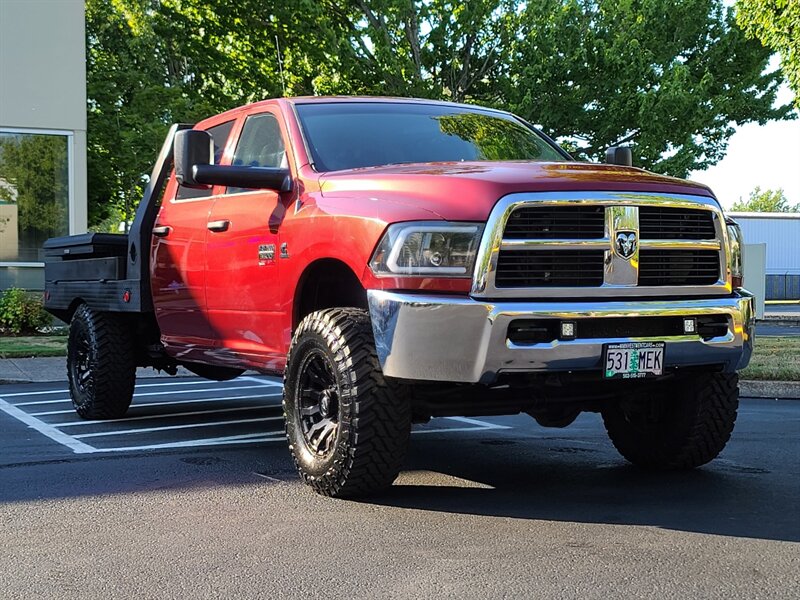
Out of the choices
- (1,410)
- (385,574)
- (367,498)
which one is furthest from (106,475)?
(1,410)

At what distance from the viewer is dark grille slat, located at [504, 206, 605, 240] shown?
4.81 metres

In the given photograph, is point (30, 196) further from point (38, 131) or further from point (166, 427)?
point (166, 427)

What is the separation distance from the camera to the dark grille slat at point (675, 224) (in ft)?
16.7

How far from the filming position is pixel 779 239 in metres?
45.1

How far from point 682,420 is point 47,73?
1458 centimetres

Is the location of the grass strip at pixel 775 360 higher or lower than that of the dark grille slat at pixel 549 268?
lower

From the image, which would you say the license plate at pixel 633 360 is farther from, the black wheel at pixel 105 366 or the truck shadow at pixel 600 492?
the black wheel at pixel 105 366

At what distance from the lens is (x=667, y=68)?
26.1 metres

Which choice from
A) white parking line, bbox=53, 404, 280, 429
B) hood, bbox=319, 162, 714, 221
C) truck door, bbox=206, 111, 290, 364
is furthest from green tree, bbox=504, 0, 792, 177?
hood, bbox=319, 162, 714, 221

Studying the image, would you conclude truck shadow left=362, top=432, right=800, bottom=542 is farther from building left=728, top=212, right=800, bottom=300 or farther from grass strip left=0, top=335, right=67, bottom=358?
building left=728, top=212, right=800, bottom=300

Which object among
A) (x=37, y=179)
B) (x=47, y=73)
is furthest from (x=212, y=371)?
(x=47, y=73)

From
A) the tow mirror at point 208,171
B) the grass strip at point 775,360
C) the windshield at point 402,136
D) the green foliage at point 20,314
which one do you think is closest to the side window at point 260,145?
the windshield at point 402,136

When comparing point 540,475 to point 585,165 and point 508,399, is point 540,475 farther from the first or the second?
point 585,165

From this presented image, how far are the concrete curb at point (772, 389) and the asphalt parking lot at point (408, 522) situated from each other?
2.80 meters
